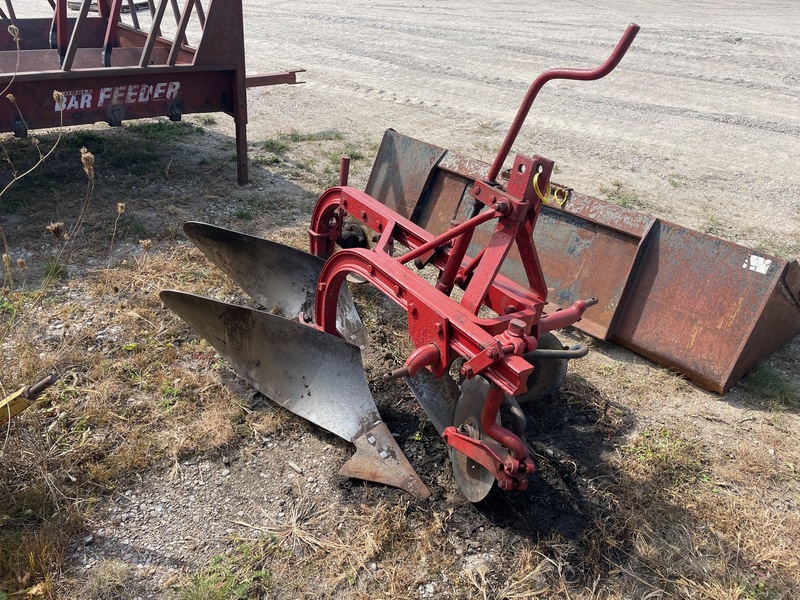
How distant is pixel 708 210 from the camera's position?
6074 millimetres

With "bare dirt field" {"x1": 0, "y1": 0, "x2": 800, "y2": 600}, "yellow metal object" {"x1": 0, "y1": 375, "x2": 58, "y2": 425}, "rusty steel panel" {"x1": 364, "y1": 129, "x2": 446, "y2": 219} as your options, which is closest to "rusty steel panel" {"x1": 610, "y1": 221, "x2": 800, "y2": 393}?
"bare dirt field" {"x1": 0, "y1": 0, "x2": 800, "y2": 600}

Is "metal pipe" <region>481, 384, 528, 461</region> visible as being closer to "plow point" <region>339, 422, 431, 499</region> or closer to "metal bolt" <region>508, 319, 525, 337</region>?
"metal bolt" <region>508, 319, 525, 337</region>

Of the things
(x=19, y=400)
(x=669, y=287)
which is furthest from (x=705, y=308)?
(x=19, y=400)

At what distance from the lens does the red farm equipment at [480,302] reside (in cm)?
252

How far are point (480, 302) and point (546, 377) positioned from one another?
92cm

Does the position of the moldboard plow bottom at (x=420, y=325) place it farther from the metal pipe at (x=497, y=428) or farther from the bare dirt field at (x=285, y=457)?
the bare dirt field at (x=285, y=457)

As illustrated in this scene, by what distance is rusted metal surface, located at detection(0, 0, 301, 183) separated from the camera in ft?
15.2

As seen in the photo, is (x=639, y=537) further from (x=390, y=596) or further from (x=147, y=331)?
(x=147, y=331)

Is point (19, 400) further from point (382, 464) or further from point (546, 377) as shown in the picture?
point (546, 377)

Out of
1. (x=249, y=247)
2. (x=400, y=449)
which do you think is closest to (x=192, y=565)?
(x=400, y=449)

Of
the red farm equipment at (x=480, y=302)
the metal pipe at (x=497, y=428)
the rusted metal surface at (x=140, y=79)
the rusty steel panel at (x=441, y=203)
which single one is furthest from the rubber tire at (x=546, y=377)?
the rusted metal surface at (x=140, y=79)

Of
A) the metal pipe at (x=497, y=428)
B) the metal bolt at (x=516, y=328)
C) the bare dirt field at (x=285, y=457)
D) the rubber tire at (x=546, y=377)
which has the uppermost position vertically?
the metal bolt at (x=516, y=328)

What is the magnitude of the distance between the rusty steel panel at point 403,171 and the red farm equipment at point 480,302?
23mm

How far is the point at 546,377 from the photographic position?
3.31 m
